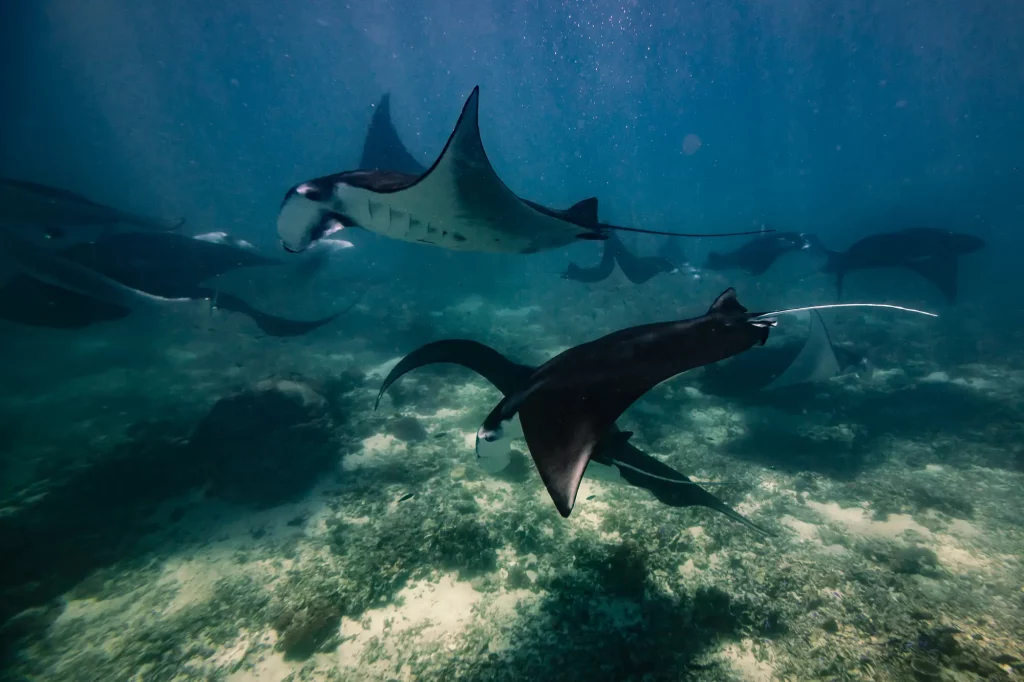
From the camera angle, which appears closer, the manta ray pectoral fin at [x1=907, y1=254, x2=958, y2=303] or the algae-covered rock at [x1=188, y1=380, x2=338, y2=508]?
the algae-covered rock at [x1=188, y1=380, x2=338, y2=508]

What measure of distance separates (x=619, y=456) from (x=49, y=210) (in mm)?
15752

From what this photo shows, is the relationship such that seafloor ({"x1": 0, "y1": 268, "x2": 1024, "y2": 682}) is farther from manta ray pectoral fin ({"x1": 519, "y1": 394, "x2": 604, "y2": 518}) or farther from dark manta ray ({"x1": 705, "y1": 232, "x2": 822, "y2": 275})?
dark manta ray ({"x1": 705, "y1": 232, "x2": 822, "y2": 275})

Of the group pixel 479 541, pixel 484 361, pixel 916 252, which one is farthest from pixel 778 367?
pixel 916 252

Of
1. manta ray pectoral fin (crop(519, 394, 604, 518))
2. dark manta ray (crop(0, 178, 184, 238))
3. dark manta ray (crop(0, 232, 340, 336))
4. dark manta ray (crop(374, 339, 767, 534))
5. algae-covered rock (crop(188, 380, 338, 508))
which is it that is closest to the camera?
manta ray pectoral fin (crop(519, 394, 604, 518))

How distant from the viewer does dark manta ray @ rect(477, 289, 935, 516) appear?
1.83 meters

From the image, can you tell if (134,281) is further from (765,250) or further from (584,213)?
(765,250)

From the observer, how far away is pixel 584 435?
6.28 feet

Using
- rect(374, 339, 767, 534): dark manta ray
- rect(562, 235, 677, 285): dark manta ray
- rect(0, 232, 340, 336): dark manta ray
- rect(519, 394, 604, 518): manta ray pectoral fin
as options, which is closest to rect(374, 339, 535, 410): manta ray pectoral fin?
rect(374, 339, 767, 534): dark manta ray

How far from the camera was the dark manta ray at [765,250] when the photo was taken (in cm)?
1341

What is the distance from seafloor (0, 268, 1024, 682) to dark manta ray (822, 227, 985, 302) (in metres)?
5.60

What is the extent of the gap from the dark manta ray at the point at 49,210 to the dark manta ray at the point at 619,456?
436 inches

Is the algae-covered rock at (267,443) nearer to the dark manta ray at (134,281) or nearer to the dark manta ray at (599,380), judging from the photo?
the dark manta ray at (134,281)

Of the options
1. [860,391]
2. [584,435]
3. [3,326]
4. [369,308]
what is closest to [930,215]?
[860,391]

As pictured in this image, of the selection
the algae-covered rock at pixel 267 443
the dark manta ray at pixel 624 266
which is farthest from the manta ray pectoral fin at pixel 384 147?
the algae-covered rock at pixel 267 443
